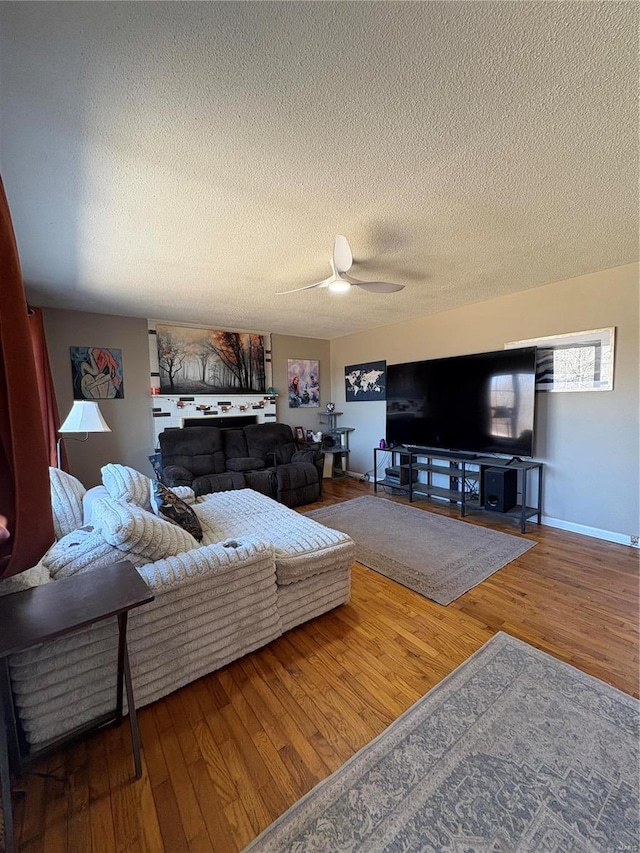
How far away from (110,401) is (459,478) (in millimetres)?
4381

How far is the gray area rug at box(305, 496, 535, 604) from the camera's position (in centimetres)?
235

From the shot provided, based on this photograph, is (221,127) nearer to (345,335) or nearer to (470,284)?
(470,284)

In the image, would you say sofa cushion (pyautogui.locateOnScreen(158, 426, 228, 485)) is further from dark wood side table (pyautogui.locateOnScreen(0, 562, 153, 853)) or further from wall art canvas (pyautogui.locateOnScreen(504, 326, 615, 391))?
wall art canvas (pyautogui.locateOnScreen(504, 326, 615, 391))

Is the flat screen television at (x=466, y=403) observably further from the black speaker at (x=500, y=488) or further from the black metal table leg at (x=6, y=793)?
the black metal table leg at (x=6, y=793)

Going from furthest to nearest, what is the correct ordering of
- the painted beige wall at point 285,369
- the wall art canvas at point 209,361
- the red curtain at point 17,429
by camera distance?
the painted beige wall at point 285,369 → the wall art canvas at point 209,361 → the red curtain at point 17,429

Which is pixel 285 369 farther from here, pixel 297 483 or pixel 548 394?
pixel 548 394

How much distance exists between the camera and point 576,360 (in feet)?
10.0

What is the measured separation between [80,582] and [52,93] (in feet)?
5.58

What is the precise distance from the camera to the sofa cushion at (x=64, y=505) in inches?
72.1

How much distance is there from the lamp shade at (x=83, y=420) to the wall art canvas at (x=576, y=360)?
160 inches

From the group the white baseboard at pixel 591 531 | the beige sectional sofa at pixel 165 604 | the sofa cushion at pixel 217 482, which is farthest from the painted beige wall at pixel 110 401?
the white baseboard at pixel 591 531

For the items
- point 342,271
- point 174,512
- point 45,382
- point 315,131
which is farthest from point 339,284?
point 45,382

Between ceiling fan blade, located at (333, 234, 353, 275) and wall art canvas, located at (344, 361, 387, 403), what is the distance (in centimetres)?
283

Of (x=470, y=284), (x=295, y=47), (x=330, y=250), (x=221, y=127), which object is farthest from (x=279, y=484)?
(x=295, y=47)
